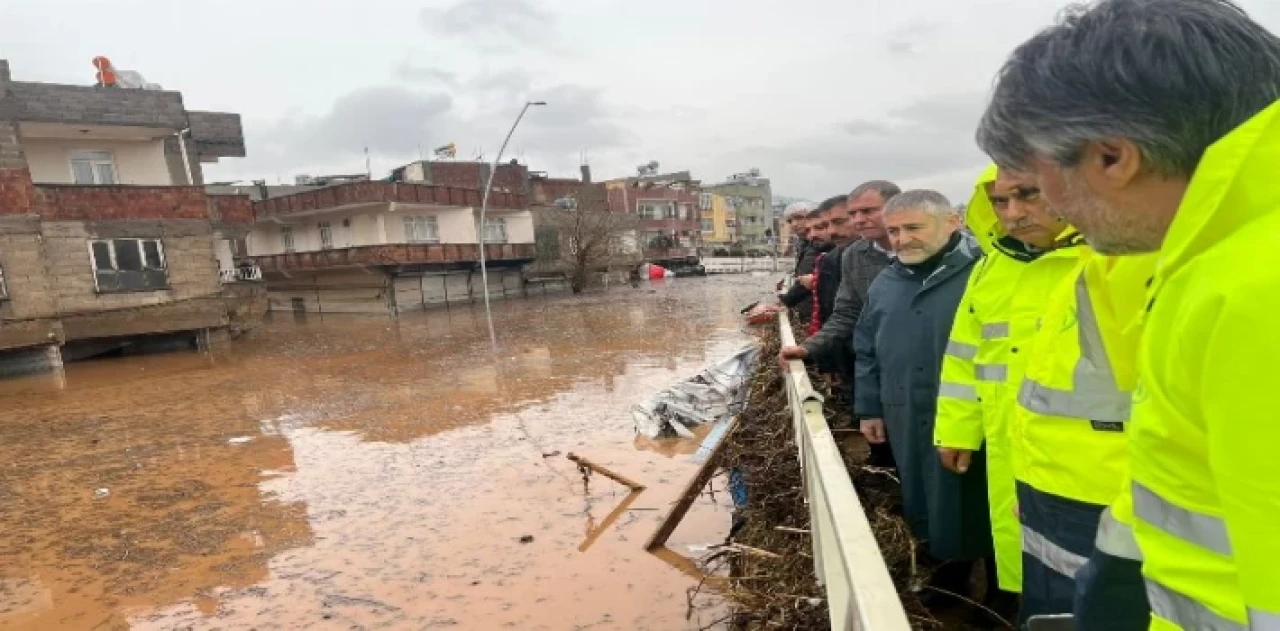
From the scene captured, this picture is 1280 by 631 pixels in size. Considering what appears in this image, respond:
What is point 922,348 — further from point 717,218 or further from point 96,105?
point 717,218

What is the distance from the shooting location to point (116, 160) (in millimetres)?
18906

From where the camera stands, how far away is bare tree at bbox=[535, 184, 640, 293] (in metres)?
36.6

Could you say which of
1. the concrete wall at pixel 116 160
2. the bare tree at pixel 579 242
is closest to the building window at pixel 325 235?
the bare tree at pixel 579 242

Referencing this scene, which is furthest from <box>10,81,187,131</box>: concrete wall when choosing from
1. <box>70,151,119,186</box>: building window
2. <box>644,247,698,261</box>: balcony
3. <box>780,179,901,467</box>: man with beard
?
<box>644,247,698,261</box>: balcony

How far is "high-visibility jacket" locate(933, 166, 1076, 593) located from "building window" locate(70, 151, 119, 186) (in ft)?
73.5

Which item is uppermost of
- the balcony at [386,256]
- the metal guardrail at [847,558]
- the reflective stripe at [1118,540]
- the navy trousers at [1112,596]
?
the balcony at [386,256]

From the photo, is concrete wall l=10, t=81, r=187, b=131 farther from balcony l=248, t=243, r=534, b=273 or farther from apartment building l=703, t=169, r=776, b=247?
apartment building l=703, t=169, r=776, b=247

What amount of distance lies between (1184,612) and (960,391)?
1.64 m

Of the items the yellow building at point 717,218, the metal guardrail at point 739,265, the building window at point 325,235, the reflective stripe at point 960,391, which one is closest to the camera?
the reflective stripe at point 960,391

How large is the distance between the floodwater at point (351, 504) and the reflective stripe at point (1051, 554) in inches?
89.8

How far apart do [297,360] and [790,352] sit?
48.4 ft

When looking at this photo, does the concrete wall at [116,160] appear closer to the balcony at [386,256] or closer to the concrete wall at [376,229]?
the balcony at [386,256]

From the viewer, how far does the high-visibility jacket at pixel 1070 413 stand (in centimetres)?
160

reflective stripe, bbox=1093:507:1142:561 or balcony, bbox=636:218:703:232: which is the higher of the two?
balcony, bbox=636:218:703:232
